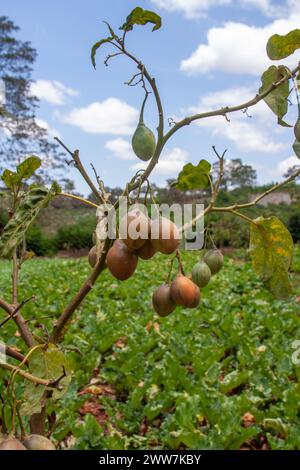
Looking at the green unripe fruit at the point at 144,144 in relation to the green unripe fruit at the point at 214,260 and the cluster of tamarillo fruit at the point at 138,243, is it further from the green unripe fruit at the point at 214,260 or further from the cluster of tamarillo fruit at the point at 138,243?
the green unripe fruit at the point at 214,260

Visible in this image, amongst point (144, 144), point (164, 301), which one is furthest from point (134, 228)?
point (164, 301)

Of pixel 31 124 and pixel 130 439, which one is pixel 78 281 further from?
pixel 31 124

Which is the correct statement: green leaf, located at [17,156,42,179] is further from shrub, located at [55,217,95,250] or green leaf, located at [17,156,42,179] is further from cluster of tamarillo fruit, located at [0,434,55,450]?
shrub, located at [55,217,95,250]

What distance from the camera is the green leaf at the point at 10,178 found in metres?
1.07

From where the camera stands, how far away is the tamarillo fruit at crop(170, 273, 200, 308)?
3.16ft

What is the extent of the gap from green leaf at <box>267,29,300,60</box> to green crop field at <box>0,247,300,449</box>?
179cm

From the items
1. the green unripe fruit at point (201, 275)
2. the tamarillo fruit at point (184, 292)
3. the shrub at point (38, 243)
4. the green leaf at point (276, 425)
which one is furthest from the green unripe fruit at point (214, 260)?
the shrub at point (38, 243)

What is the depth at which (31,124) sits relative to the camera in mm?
26453

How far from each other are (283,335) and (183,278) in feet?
14.8

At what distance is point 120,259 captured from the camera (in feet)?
2.64

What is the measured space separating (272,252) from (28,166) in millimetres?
524

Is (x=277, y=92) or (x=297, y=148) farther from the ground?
(x=277, y=92)

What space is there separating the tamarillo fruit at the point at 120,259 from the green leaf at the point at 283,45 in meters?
0.42

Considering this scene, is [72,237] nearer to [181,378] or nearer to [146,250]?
[181,378]
